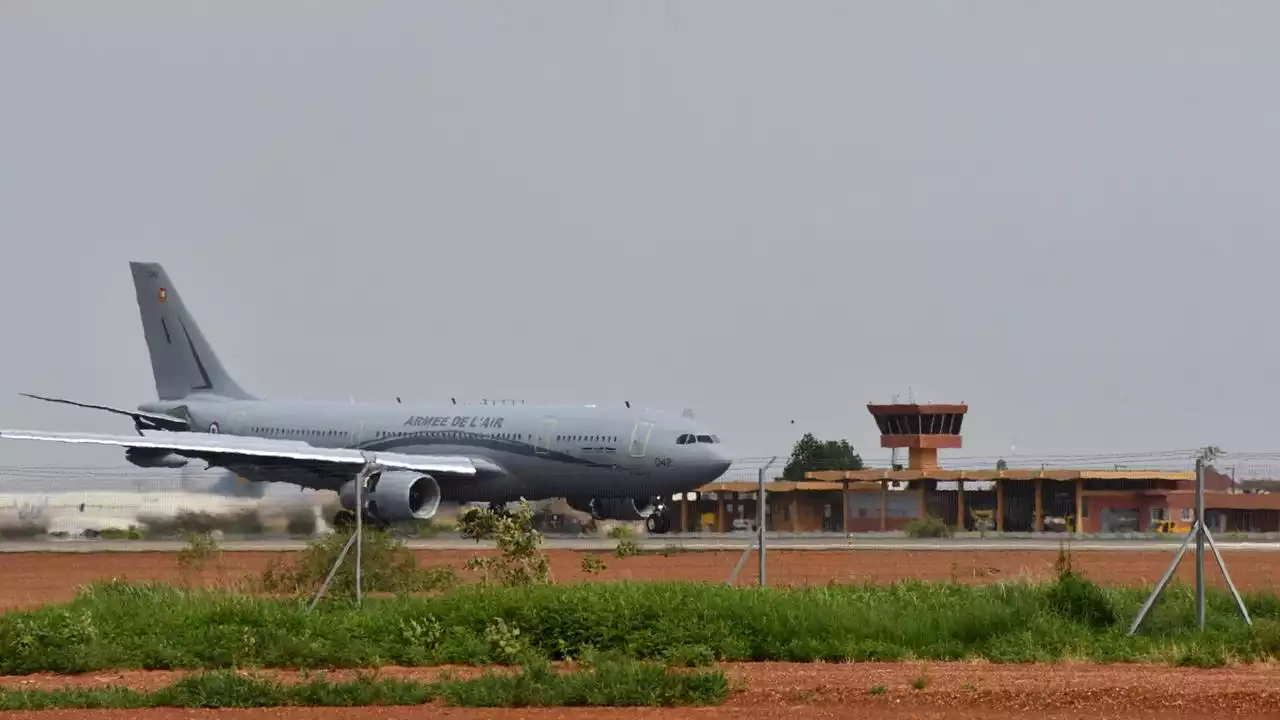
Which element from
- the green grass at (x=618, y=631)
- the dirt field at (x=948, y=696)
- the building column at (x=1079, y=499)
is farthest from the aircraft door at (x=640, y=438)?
the dirt field at (x=948, y=696)

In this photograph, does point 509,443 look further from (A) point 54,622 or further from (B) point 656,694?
(B) point 656,694

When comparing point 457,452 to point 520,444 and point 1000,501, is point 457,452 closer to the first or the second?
point 520,444

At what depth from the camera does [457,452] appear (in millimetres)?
56531

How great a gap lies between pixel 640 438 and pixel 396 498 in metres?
6.84

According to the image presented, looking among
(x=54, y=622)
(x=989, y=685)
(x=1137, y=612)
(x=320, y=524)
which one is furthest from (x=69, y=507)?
(x=989, y=685)

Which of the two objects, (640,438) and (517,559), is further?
(640,438)

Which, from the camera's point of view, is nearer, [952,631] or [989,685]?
[989,685]

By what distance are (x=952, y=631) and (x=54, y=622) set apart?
9.86 m

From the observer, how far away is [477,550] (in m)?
45.6

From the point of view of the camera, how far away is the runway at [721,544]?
1829 inches

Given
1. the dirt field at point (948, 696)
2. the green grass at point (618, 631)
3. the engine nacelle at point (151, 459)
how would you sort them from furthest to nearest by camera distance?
the engine nacelle at point (151, 459) → the green grass at point (618, 631) → the dirt field at point (948, 696)

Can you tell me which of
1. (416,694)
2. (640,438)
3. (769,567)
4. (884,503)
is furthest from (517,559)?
(884,503)

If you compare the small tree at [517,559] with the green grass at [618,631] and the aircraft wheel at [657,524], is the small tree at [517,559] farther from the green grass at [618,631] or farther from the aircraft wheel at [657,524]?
the aircraft wheel at [657,524]

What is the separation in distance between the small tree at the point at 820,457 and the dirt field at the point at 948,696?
264ft
